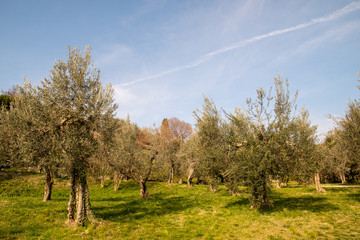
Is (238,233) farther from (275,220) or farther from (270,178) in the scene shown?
(270,178)

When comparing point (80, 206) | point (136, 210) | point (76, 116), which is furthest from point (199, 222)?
point (76, 116)

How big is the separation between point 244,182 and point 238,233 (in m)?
4.14

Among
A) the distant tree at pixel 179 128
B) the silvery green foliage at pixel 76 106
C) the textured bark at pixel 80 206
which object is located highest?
the distant tree at pixel 179 128

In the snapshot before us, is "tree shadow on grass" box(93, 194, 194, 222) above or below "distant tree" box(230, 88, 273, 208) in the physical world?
below

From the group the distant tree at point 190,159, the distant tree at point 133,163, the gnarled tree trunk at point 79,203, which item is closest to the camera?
the gnarled tree trunk at point 79,203

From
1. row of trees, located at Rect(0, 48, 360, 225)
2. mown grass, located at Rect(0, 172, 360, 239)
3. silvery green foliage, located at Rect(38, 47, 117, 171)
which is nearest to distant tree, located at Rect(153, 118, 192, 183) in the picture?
mown grass, located at Rect(0, 172, 360, 239)

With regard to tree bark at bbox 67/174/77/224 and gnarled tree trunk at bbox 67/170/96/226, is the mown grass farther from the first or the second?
gnarled tree trunk at bbox 67/170/96/226

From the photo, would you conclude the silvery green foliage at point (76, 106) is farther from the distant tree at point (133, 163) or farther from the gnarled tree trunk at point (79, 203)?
the distant tree at point (133, 163)

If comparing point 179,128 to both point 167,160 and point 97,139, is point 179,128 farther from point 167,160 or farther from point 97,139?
point 97,139

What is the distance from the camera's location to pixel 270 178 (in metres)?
17.0

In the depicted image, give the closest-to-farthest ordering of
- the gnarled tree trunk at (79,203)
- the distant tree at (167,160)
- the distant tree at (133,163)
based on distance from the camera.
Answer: the gnarled tree trunk at (79,203) → the distant tree at (133,163) → the distant tree at (167,160)

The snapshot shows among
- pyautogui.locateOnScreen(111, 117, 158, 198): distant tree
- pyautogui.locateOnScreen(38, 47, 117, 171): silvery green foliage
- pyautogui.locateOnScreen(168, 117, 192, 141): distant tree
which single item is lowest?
pyautogui.locateOnScreen(111, 117, 158, 198): distant tree

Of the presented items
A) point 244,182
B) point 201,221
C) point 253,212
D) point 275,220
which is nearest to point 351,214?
point 275,220

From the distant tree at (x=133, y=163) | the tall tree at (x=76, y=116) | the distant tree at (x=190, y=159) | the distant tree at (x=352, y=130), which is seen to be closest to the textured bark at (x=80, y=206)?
the tall tree at (x=76, y=116)
